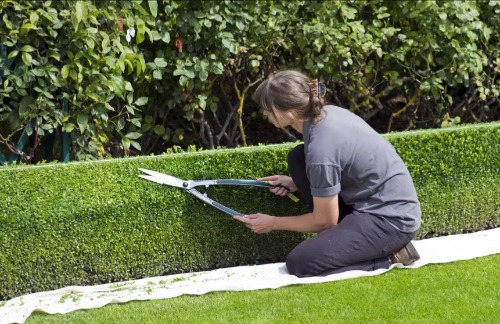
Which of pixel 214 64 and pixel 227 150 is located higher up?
pixel 214 64

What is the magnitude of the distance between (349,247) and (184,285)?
2.85 feet

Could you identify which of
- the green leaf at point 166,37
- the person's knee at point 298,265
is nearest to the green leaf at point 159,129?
the green leaf at point 166,37

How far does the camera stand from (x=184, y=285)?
4.53 meters

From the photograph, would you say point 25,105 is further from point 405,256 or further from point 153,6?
point 405,256

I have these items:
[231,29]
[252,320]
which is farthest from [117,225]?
[231,29]

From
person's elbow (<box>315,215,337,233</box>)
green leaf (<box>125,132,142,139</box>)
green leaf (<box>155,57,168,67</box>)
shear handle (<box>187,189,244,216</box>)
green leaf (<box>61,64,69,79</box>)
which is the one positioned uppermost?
green leaf (<box>61,64,69,79</box>)

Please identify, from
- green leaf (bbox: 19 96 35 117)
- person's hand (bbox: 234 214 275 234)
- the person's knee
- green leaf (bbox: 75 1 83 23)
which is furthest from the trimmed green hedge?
green leaf (bbox: 75 1 83 23)

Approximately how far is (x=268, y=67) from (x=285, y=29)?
328 millimetres

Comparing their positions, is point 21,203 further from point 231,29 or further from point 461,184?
point 461,184

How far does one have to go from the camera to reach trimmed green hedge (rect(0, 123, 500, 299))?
4.56m

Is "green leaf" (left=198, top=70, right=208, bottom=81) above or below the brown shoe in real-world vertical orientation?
above

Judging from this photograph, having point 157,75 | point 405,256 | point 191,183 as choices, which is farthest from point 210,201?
point 157,75

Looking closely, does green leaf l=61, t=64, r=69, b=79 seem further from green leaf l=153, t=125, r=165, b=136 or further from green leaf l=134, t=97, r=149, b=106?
green leaf l=153, t=125, r=165, b=136

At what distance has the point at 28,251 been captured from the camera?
455 centimetres
